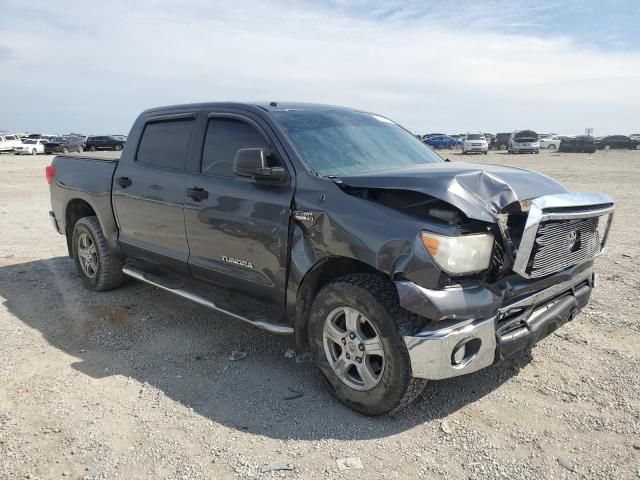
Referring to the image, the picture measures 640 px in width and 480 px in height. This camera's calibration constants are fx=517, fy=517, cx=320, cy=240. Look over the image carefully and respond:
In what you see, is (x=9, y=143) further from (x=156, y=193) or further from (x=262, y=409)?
(x=262, y=409)

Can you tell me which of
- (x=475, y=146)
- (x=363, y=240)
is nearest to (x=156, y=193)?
(x=363, y=240)

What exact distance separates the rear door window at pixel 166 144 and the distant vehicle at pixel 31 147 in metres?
42.8

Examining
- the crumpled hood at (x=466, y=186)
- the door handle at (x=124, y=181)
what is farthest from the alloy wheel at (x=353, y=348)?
the door handle at (x=124, y=181)

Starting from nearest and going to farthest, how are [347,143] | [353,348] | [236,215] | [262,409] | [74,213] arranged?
[353,348] → [262,409] → [236,215] → [347,143] → [74,213]

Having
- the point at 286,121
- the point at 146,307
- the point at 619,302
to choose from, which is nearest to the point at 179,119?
the point at 286,121

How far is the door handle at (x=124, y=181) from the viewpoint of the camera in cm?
484

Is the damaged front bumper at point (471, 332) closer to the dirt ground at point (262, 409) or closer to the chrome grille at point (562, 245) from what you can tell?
the chrome grille at point (562, 245)

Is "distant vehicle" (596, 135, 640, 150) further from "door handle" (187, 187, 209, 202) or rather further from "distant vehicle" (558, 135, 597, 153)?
"door handle" (187, 187, 209, 202)

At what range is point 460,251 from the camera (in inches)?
111

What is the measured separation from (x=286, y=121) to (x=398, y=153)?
954mm

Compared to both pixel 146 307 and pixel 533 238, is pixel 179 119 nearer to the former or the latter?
pixel 146 307

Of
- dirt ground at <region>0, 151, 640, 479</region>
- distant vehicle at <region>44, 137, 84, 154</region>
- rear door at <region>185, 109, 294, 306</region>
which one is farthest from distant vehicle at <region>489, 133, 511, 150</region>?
rear door at <region>185, 109, 294, 306</region>

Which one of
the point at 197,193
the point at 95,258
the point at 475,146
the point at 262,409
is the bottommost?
the point at 475,146

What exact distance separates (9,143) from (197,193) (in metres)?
44.8
